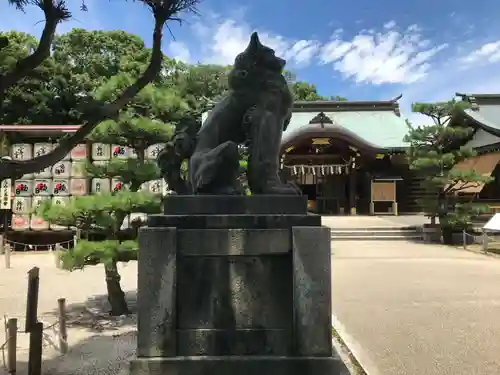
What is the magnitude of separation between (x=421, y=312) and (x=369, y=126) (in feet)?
68.5

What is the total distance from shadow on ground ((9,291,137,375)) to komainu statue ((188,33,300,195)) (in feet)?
6.70

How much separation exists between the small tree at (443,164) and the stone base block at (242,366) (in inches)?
520

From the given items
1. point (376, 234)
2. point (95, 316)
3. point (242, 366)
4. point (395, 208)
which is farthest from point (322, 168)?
point (242, 366)

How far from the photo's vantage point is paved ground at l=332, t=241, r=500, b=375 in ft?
14.6

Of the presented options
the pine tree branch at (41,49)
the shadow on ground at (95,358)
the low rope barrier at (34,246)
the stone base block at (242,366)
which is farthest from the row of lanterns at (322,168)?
the stone base block at (242,366)

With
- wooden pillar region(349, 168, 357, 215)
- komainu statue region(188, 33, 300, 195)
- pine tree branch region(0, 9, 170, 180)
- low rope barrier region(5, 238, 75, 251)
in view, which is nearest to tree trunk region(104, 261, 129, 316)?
pine tree branch region(0, 9, 170, 180)

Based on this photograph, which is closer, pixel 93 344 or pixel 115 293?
pixel 93 344

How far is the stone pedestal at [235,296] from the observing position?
3.08 meters

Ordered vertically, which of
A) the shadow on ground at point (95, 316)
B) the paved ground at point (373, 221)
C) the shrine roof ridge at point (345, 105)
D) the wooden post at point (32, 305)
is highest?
the shrine roof ridge at point (345, 105)

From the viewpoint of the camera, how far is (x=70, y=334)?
19.4ft

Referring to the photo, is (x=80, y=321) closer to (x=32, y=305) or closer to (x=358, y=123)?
(x=32, y=305)

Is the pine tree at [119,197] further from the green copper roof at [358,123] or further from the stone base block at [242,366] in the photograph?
the green copper roof at [358,123]

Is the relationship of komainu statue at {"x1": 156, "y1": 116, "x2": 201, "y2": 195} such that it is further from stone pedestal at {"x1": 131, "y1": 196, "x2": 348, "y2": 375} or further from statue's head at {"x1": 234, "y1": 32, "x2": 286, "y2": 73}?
statue's head at {"x1": 234, "y1": 32, "x2": 286, "y2": 73}

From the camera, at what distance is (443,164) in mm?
14836
